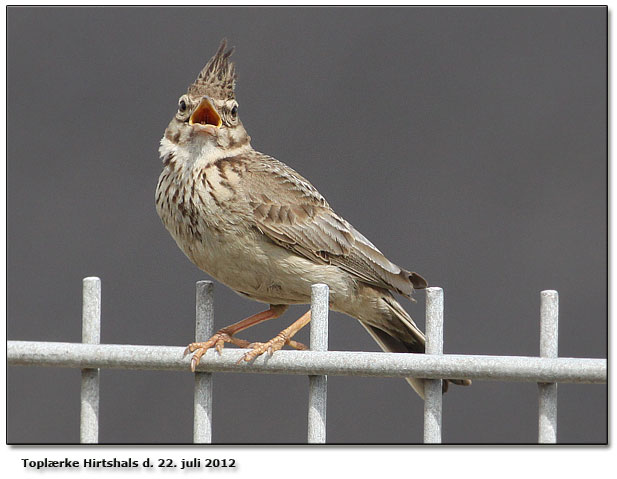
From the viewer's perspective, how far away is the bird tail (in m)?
3.91

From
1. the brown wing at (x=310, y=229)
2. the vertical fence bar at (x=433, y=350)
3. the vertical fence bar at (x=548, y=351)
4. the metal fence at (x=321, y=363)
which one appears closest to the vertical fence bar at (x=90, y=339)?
the metal fence at (x=321, y=363)

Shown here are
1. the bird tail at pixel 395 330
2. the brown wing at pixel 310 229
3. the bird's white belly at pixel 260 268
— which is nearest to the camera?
the bird's white belly at pixel 260 268

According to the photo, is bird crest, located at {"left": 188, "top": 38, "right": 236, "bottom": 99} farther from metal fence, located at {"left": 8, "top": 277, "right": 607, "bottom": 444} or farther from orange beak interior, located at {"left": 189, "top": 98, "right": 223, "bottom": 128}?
metal fence, located at {"left": 8, "top": 277, "right": 607, "bottom": 444}

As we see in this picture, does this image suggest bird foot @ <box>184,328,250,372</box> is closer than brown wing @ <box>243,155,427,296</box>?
Yes

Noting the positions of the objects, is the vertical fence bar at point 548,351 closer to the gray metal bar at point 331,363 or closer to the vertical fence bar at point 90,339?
the gray metal bar at point 331,363

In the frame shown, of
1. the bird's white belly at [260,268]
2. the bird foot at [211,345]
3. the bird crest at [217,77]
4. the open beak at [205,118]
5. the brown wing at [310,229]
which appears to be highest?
the bird crest at [217,77]

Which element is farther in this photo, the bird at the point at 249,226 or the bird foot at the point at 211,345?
the bird at the point at 249,226

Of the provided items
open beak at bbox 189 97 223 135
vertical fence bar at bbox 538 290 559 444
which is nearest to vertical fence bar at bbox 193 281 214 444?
open beak at bbox 189 97 223 135

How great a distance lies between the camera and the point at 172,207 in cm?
370

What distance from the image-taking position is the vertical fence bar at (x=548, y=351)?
3.07 meters

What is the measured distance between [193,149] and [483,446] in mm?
1677

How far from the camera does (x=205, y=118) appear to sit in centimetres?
375

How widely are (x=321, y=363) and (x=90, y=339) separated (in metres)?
0.87

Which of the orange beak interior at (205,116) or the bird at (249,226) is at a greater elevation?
the orange beak interior at (205,116)
